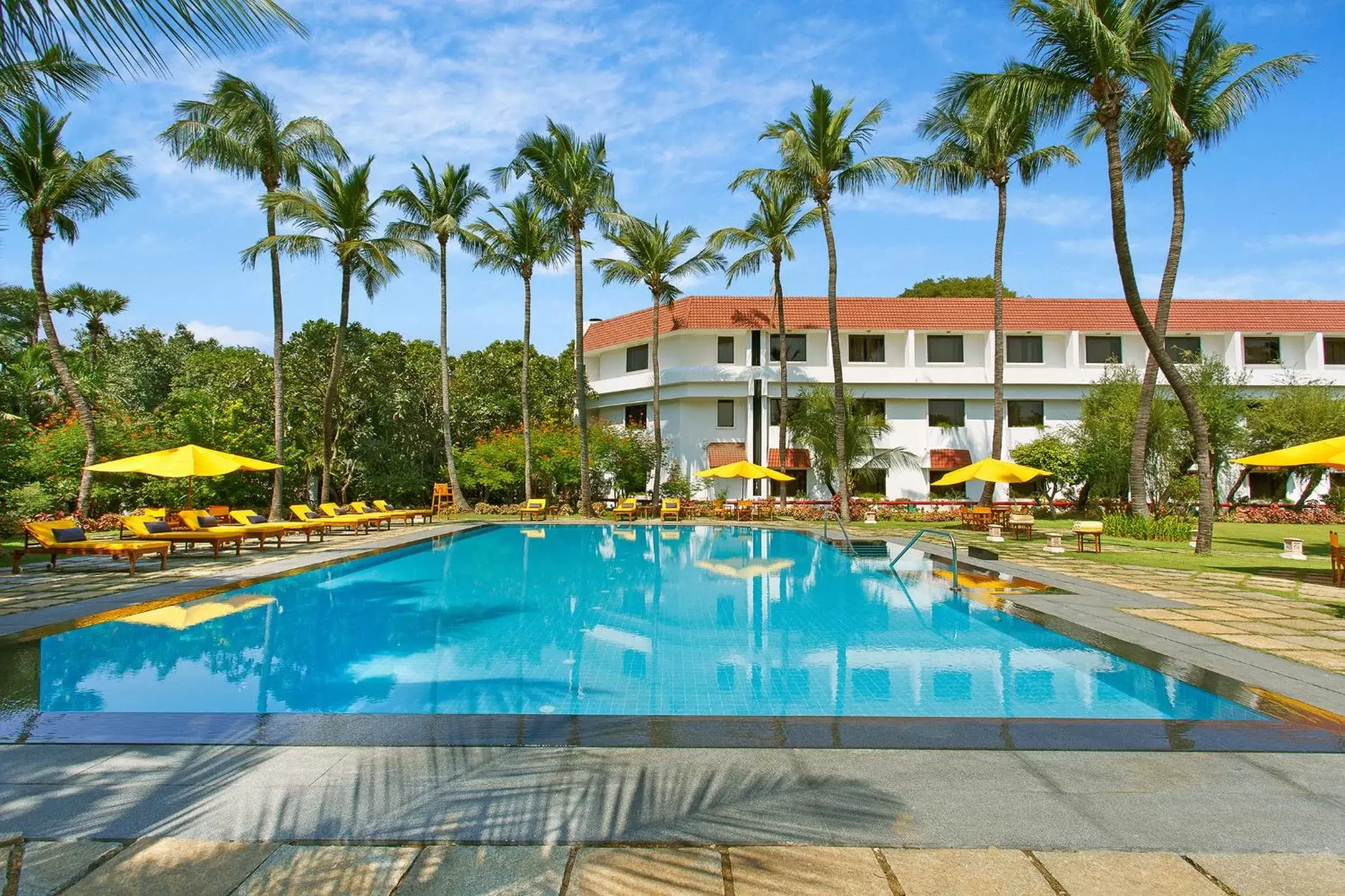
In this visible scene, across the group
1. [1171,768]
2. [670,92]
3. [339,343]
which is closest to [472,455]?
[339,343]

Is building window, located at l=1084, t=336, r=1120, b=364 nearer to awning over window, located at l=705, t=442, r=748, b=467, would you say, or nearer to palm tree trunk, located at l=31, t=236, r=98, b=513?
awning over window, located at l=705, t=442, r=748, b=467

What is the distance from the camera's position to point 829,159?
2277 cm

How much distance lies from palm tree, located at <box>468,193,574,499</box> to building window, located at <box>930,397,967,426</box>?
54.4 ft

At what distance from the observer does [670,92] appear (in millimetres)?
12531

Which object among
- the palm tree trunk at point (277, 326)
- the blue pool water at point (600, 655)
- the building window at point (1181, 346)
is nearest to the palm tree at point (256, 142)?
the palm tree trunk at point (277, 326)

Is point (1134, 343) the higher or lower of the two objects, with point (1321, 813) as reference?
higher

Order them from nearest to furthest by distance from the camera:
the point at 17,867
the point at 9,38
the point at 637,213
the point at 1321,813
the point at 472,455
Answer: the point at 9,38
the point at 17,867
the point at 1321,813
the point at 637,213
the point at 472,455

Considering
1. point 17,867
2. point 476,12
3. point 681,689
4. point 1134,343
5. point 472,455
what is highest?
point 1134,343

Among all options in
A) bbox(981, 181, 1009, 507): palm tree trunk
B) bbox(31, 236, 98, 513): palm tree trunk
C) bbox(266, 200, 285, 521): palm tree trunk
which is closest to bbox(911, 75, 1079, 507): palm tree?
bbox(981, 181, 1009, 507): palm tree trunk

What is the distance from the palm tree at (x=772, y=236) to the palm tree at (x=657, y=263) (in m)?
0.84

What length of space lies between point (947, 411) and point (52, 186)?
3026 cm

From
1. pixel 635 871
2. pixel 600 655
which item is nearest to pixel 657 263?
pixel 600 655

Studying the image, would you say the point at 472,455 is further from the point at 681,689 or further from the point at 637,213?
the point at 681,689

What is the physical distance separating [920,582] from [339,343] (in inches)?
754
